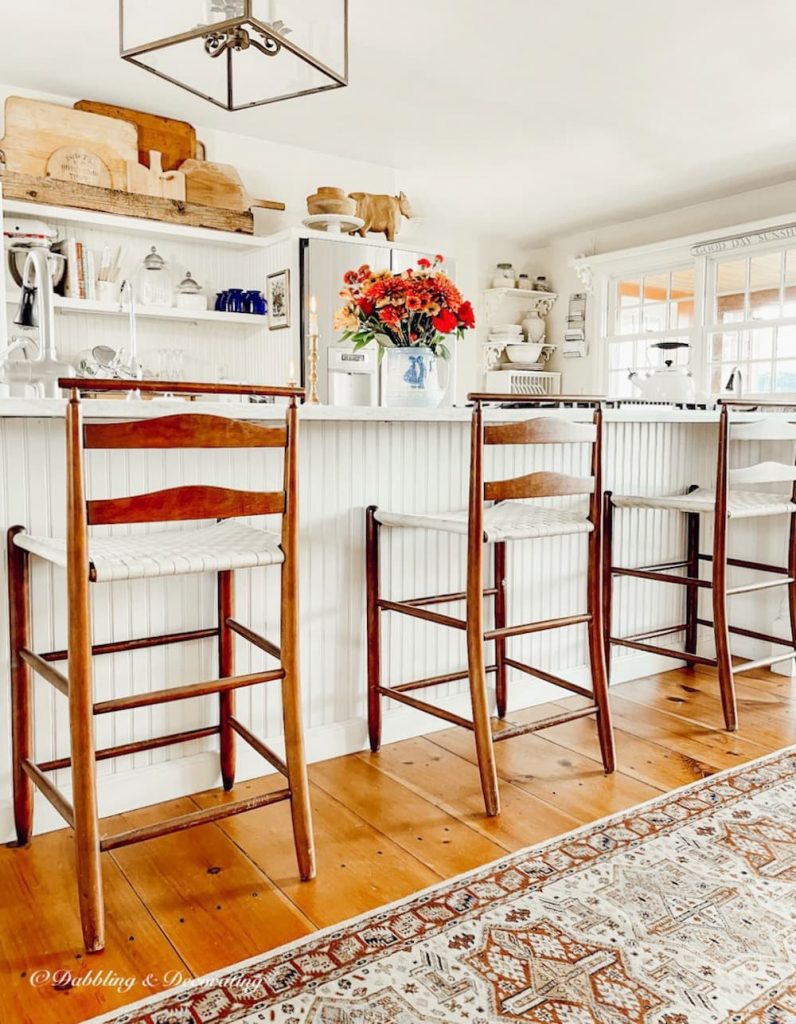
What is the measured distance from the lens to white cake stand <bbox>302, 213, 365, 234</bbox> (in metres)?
4.55

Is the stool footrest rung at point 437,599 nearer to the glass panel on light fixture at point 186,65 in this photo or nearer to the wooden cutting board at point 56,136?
the glass panel on light fixture at point 186,65

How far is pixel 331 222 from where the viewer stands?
180 inches

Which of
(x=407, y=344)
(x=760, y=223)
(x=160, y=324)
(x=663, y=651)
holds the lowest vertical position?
(x=663, y=651)

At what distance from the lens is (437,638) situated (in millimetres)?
2578

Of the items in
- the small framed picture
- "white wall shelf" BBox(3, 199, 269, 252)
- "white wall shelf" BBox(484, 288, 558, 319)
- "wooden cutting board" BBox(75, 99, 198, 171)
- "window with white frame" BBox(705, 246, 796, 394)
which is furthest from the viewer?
"white wall shelf" BBox(484, 288, 558, 319)

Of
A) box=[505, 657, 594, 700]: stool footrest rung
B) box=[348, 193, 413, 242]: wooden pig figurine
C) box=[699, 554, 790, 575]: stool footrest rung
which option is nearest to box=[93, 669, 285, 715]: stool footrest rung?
box=[505, 657, 594, 700]: stool footrest rung

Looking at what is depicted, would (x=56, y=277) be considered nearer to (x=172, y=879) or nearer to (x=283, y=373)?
(x=283, y=373)

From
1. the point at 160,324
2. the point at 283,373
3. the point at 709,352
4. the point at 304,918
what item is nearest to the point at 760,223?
the point at 709,352

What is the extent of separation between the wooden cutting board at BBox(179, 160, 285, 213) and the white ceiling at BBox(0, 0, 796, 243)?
0.27m

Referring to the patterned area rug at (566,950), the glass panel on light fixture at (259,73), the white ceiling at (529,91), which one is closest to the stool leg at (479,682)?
the patterned area rug at (566,950)

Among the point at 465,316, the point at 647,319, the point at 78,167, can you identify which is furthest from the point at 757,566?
the point at 647,319

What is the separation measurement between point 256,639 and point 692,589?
1.98 meters

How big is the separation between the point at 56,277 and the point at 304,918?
133 inches

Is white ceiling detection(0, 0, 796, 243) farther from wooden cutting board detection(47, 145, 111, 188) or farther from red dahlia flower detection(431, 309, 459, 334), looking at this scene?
red dahlia flower detection(431, 309, 459, 334)
